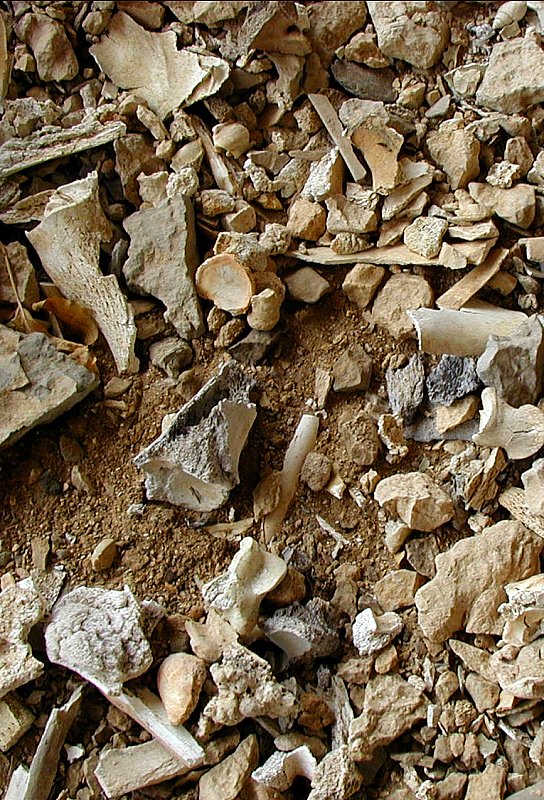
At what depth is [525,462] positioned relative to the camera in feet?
4.57

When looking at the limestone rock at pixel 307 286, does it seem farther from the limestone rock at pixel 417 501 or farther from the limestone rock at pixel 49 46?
the limestone rock at pixel 49 46

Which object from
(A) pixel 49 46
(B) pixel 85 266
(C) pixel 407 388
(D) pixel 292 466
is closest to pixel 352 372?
(C) pixel 407 388

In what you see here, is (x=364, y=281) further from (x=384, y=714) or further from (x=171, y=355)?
(x=384, y=714)

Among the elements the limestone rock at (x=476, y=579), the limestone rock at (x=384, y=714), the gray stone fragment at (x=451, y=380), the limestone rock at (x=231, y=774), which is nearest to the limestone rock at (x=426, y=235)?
the gray stone fragment at (x=451, y=380)

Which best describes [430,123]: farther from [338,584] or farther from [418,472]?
[338,584]

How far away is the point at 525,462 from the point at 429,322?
0.30 meters

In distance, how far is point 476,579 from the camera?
1.30m

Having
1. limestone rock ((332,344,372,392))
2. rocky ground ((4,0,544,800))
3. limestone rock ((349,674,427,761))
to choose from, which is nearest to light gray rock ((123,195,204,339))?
rocky ground ((4,0,544,800))

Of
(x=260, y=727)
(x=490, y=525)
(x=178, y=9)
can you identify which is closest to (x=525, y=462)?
(x=490, y=525)

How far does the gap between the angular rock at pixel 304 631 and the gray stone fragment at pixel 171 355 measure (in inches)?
19.8

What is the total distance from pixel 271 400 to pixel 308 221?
1.22 ft

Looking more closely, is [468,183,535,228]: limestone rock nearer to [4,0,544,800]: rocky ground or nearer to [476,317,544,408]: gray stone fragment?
[4,0,544,800]: rocky ground

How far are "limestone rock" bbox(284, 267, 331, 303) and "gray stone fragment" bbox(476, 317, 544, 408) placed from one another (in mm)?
344

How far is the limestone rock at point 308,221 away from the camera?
1603 mm
